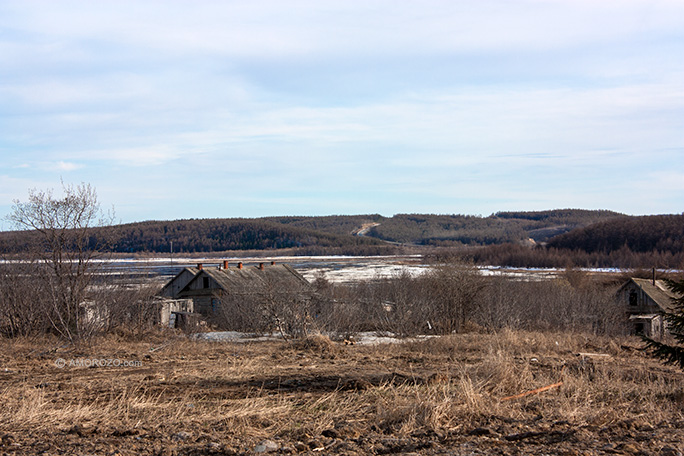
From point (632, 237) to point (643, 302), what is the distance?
92.1 metres

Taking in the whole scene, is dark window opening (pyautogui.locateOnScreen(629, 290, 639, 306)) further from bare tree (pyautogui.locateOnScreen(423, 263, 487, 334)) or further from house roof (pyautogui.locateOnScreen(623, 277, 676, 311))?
bare tree (pyautogui.locateOnScreen(423, 263, 487, 334))

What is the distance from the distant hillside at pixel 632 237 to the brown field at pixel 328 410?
11641cm

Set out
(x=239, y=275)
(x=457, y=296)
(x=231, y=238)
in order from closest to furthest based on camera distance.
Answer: (x=457, y=296)
(x=239, y=275)
(x=231, y=238)

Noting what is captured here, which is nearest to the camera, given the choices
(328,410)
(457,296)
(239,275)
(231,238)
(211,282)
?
(328,410)

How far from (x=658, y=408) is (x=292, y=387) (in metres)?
5.00

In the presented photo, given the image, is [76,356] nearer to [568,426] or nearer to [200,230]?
[568,426]

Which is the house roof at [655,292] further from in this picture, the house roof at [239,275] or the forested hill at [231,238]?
the forested hill at [231,238]

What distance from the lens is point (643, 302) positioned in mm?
41125

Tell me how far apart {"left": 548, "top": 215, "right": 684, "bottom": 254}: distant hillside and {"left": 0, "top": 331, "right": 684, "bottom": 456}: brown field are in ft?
382

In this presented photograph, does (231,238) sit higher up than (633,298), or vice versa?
(231,238)

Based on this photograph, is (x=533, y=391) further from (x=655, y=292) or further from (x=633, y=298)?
(x=633, y=298)

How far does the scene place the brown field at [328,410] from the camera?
5.28 meters

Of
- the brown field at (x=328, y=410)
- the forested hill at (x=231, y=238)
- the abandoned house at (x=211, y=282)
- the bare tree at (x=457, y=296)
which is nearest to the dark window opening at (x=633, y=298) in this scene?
the bare tree at (x=457, y=296)

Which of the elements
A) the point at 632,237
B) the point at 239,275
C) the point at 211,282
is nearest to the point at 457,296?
the point at 239,275
